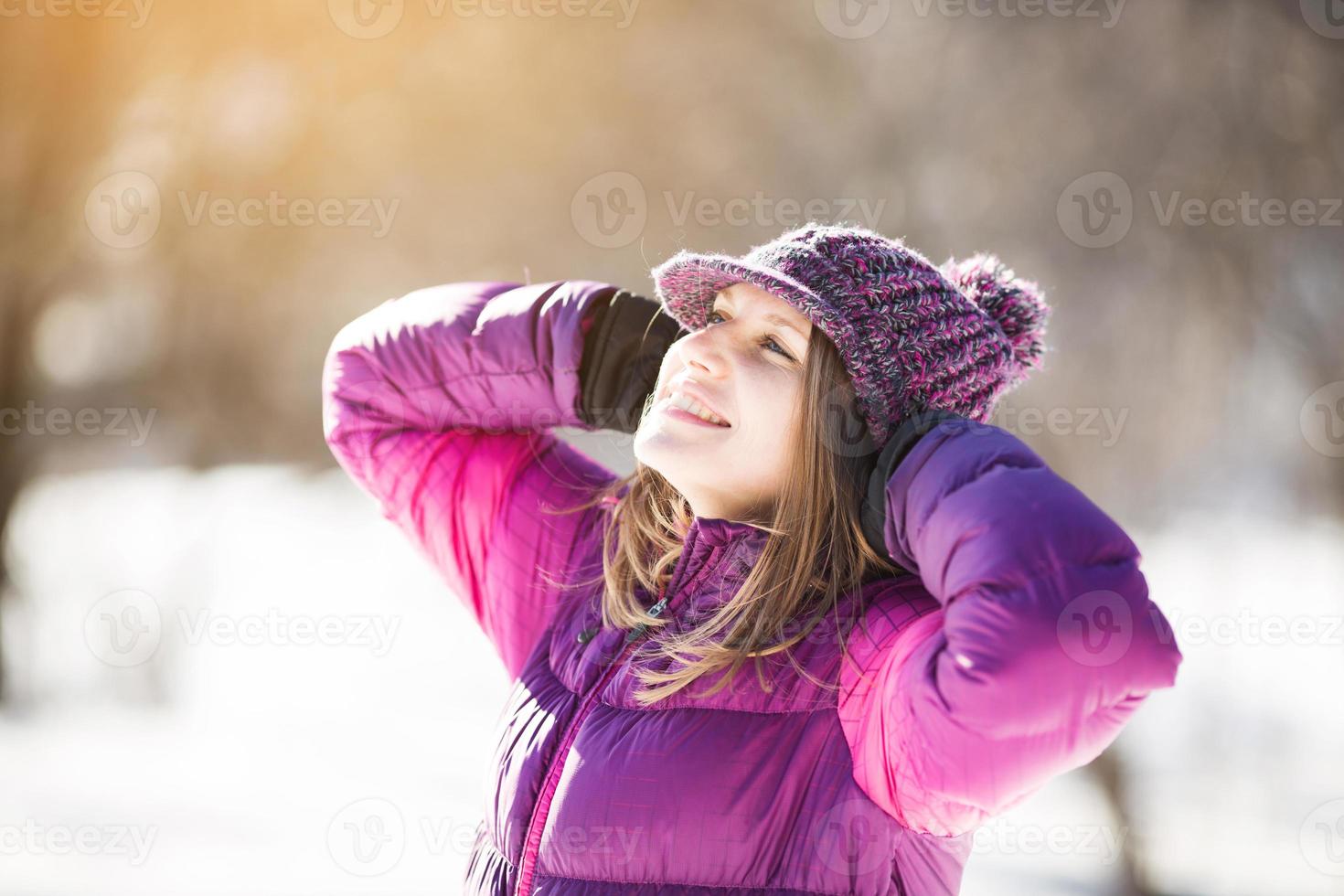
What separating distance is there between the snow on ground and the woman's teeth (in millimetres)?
1201

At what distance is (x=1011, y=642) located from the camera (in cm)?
71

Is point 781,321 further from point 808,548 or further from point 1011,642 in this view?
point 1011,642

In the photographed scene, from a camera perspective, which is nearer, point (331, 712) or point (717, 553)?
point (717, 553)

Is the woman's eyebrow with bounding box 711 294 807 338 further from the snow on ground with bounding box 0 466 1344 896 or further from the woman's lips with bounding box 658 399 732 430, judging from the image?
the snow on ground with bounding box 0 466 1344 896

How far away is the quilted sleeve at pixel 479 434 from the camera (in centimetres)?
119

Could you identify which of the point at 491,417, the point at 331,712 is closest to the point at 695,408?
the point at 491,417

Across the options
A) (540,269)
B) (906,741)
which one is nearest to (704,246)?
(540,269)

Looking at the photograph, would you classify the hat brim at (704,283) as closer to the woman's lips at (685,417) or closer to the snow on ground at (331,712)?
the woman's lips at (685,417)

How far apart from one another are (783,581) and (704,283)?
1.02ft

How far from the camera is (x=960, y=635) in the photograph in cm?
73

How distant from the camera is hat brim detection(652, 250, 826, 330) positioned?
0.93 metres

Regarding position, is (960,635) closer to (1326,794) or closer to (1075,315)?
(1075,315)

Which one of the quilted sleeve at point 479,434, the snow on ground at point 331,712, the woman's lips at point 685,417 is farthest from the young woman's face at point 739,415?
the snow on ground at point 331,712

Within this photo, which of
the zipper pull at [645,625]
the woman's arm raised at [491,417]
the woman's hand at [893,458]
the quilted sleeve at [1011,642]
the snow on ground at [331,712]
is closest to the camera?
the quilted sleeve at [1011,642]
